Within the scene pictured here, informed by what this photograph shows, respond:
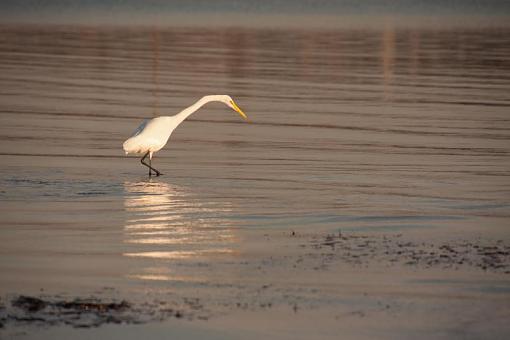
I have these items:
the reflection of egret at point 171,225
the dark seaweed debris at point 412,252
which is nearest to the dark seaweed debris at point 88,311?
the reflection of egret at point 171,225

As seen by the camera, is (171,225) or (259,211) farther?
(259,211)

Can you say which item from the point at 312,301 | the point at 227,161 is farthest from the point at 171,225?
the point at 227,161

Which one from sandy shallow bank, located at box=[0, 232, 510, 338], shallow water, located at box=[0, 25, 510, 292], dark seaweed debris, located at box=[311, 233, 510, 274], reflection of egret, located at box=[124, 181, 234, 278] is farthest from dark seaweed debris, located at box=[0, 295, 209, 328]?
dark seaweed debris, located at box=[311, 233, 510, 274]

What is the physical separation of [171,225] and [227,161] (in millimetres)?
5149

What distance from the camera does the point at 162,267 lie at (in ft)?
36.5

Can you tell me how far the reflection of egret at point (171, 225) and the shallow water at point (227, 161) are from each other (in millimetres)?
30

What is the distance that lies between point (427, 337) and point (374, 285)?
4.77 ft

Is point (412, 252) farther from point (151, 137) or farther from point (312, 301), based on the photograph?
point (151, 137)

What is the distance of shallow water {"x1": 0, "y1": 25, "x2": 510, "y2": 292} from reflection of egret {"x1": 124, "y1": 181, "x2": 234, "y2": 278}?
0.03 meters

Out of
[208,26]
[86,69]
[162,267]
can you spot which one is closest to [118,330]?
[162,267]

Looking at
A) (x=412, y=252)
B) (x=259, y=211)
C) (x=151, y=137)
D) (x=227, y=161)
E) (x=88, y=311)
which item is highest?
(x=151, y=137)

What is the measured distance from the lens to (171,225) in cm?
1313

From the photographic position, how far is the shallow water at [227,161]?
481 inches

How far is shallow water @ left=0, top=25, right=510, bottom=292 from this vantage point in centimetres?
1223
